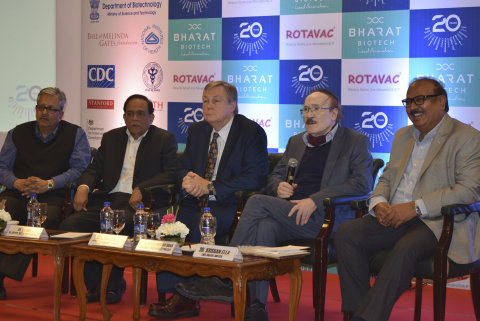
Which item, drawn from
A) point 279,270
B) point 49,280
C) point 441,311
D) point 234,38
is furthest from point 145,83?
point 441,311

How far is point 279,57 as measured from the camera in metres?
4.95

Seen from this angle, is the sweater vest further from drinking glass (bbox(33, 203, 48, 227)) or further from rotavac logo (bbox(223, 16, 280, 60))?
rotavac logo (bbox(223, 16, 280, 60))

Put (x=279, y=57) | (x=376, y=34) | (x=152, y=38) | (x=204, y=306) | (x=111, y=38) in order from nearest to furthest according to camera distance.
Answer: (x=204, y=306), (x=376, y=34), (x=279, y=57), (x=152, y=38), (x=111, y=38)

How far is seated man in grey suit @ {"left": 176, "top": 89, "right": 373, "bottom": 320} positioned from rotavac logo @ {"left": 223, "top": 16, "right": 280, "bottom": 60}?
4.53ft

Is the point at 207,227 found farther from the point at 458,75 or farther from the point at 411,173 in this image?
the point at 458,75

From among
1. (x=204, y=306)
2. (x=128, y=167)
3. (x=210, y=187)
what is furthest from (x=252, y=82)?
(x=204, y=306)

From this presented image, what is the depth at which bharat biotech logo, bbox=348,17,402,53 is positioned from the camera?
4527 millimetres

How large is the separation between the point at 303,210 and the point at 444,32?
207 centimetres

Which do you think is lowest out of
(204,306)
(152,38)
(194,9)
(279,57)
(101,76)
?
(204,306)

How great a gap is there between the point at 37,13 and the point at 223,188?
3.63 m

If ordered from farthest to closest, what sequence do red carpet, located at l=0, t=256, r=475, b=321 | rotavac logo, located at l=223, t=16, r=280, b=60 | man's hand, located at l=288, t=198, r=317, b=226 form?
rotavac logo, located at l=223, t=16, r=280, b=60
red carpet, located at l=0, t=256, r=475, b=321
man's hand, located at l=288, t=198, r=317, b=226

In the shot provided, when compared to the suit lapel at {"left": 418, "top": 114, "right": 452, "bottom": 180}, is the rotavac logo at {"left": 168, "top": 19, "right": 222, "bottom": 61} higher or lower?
higher

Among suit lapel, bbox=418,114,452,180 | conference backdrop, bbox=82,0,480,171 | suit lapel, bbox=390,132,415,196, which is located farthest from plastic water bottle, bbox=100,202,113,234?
conference backdrop, bbox=82,0,480,171

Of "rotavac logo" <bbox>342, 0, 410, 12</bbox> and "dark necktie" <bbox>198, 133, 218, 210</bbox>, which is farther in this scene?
"rotavac logo" <bbox>342, 0, 410, 12</bbox>
